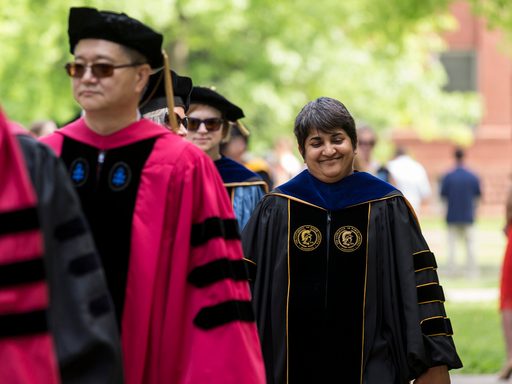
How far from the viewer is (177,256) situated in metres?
4.81

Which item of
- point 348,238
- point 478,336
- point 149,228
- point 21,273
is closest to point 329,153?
point 348,238

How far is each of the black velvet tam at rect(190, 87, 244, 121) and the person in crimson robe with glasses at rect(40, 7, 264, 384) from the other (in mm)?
Result: 3065

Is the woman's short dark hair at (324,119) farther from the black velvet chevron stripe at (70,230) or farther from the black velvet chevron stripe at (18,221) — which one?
the black velvet chevron stripe at (18,221)

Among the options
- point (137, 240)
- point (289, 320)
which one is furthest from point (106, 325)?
point (289, 320)

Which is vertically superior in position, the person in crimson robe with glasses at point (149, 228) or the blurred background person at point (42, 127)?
the blurred background person at point (42, 127)

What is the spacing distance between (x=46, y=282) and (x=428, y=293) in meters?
2.88

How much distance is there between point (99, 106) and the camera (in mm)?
4789

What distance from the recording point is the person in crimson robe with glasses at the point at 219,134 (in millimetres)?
8031

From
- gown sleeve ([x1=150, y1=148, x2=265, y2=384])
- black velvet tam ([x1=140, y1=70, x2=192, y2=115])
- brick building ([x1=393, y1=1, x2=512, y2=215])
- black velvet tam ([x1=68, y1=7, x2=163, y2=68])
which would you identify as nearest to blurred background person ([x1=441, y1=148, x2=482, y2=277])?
black velvet tam ([x1=140, y1=70, x2=192, y2=115])

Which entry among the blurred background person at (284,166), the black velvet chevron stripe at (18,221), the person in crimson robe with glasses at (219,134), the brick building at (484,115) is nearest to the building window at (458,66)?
the brick building at (484,115)

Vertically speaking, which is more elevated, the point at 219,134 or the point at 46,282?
the point at 219,134

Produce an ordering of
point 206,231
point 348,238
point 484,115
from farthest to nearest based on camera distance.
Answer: point 484,115 → point 348,238 → point 206,231

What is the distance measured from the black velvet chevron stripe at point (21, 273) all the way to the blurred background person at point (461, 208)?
1926 centimetres

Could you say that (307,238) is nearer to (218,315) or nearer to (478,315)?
(218,315)
